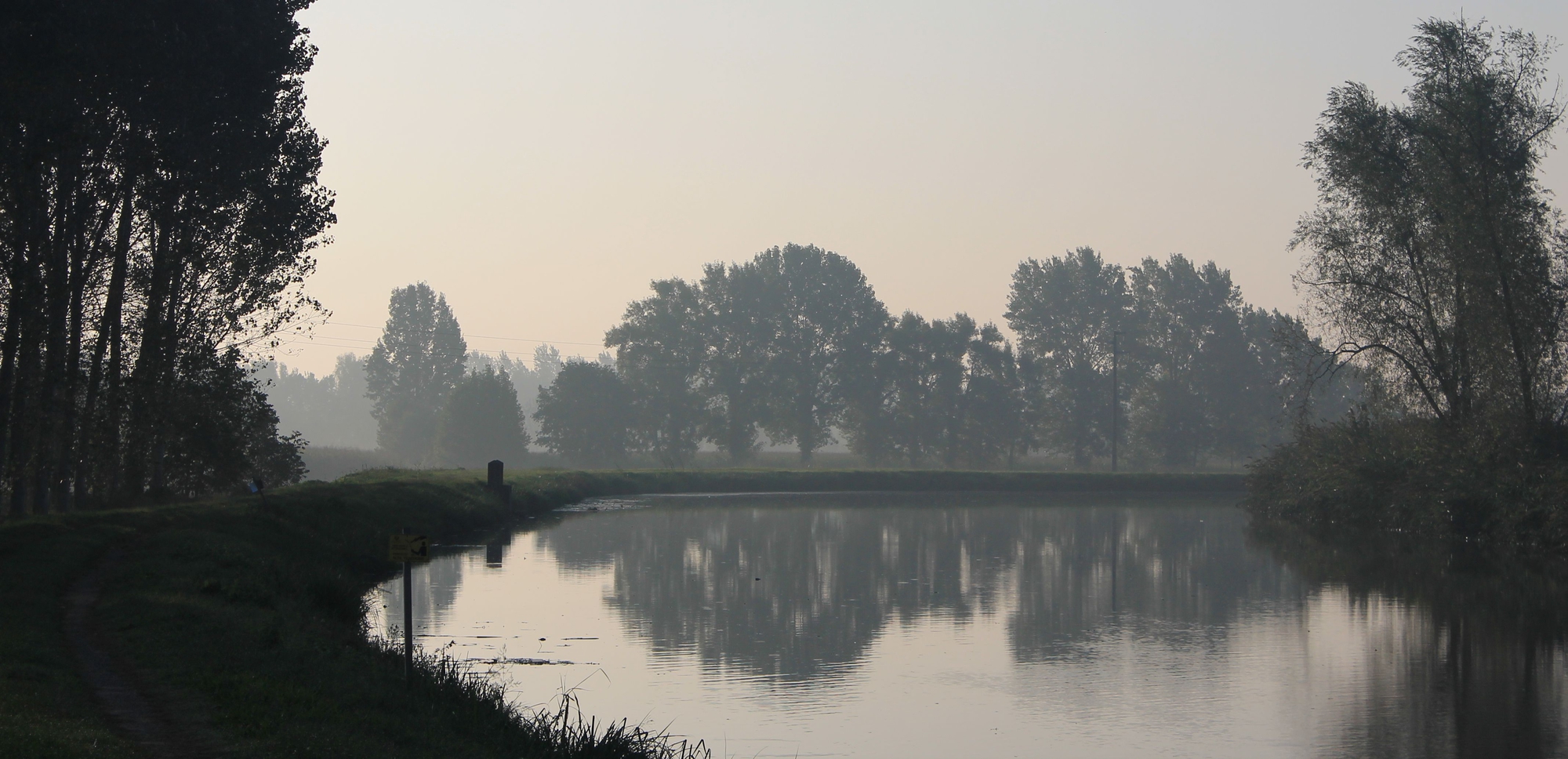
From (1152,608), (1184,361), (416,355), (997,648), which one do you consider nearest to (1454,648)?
(1152,608)

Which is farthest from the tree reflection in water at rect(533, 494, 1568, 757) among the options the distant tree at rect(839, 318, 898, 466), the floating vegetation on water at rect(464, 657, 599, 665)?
the distant tree at rect(839, 318, 898, 466)

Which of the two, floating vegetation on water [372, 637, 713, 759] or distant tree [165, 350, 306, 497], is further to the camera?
distant tree [165, 350, 306, 497]

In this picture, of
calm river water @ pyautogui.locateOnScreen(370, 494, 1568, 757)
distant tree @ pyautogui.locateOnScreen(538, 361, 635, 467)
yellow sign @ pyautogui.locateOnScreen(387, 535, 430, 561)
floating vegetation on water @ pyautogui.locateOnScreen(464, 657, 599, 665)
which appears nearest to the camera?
yellow sign @ pyautogui.locateOnScreen(387, 535, 430, 561)

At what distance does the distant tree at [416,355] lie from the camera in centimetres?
12281

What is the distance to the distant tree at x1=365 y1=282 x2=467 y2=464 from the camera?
12281 cm

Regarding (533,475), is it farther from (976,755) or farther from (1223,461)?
(1223,461)

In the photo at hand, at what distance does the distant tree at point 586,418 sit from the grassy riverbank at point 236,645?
68.4 metres

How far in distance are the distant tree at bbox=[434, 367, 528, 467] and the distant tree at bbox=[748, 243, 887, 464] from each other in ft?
64.7

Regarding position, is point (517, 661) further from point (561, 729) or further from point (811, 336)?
point (811, 336)

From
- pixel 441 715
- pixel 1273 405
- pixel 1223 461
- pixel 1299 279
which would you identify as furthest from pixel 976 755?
pixel 1223 461

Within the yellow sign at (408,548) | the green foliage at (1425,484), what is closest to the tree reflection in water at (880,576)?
the green foliage at (1425,484)

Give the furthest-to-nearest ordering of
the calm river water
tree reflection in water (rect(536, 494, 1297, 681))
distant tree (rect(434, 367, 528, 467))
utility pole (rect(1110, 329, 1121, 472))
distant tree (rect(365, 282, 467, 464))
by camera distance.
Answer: distant tree (rect(365, 282, 467, 464)) → utility pole (rect(1110, 329, 1121, 472)) → distant tree (rect(434, 367, 528, 467)) → tree reflection in water (rect(536, 494, 1297, 681)) → the calm river water

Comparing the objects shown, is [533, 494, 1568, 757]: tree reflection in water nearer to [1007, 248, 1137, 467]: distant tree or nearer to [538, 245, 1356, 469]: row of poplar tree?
[538, 245, 1356, 469]: row of poplar tree

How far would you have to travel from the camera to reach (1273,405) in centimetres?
10719
